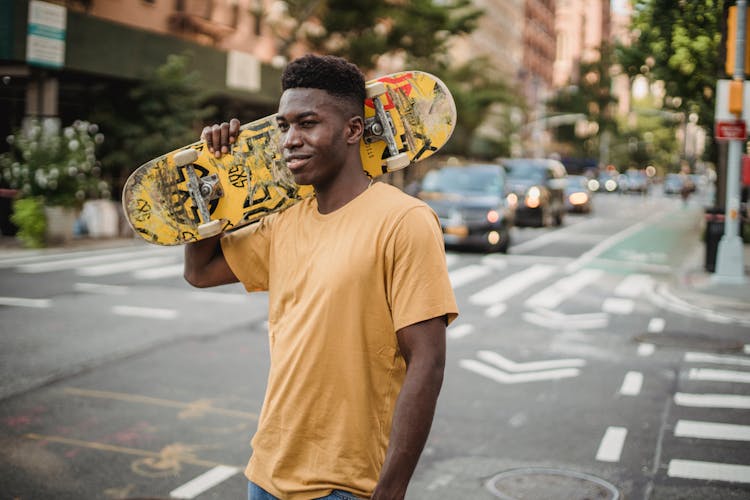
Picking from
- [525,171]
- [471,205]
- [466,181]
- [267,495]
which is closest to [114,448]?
[267,495]

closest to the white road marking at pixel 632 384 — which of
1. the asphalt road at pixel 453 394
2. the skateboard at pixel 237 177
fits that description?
the asphalt road at pixel 453 394

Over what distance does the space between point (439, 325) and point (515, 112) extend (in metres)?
63.8

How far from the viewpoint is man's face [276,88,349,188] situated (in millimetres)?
2447

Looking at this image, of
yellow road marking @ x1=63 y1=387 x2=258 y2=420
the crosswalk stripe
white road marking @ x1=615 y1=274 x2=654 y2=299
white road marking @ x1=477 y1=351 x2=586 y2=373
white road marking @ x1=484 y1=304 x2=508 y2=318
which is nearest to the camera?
yellow road marking @ x1=63 y1=387 x2=258 y2=420

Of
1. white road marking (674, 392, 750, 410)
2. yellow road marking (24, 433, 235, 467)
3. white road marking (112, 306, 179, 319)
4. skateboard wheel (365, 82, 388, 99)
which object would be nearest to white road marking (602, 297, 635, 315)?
white road marking (674, 392, 750, 410)

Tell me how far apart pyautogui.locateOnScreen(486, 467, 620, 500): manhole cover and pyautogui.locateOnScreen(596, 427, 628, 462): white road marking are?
1.37ft

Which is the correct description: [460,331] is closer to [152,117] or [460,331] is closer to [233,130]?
[233,130]

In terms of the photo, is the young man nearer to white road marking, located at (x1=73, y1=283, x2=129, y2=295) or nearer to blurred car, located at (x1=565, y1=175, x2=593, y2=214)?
white road marking, located at (x1=73, y1=283, x2=129, y2=295)

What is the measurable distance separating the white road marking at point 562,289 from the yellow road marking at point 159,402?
6.80 meters

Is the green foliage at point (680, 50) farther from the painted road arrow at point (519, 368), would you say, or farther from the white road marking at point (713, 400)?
the white road marking at point (713, 400)

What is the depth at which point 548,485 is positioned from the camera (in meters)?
5.40

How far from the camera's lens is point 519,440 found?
6309 millimetres

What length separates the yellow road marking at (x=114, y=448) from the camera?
5734 mm

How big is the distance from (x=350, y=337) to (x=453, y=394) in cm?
540
